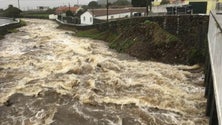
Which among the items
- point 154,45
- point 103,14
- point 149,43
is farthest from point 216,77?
point 103,14

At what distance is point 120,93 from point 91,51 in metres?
11.6

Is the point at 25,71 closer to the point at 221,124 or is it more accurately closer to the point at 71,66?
the point at 71,66

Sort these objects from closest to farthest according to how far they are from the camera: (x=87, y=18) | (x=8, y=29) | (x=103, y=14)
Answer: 1. (x=8, y=29)
2. (x=87, y=18)
3. (x=103, y=14)

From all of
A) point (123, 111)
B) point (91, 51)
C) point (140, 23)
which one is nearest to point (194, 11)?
point (140, 23)

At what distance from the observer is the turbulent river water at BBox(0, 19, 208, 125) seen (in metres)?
12.4

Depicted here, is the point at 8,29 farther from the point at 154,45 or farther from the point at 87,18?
the point at 154,45

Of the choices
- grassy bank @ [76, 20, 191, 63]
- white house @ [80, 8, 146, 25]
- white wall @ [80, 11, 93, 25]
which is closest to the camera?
grassy bank @ [76, 20, 191, 63]

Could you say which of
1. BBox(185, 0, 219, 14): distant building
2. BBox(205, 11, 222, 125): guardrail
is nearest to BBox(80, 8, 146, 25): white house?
BBox(185, 0, 219, 14): distant building

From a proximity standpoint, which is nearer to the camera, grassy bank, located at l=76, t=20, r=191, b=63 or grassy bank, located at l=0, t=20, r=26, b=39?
grassy bank, located at l=76, t=20, r=191, b=63

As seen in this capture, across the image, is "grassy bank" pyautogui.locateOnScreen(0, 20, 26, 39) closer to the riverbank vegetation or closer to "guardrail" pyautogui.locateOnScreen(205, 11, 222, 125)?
the riverbank vegetation

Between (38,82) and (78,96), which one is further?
(38,82)

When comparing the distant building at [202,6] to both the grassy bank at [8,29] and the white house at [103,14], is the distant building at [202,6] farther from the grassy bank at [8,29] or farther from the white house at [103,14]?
the grassy bank at [8,29]

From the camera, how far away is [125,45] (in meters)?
26.4

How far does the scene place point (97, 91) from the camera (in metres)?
15.4
